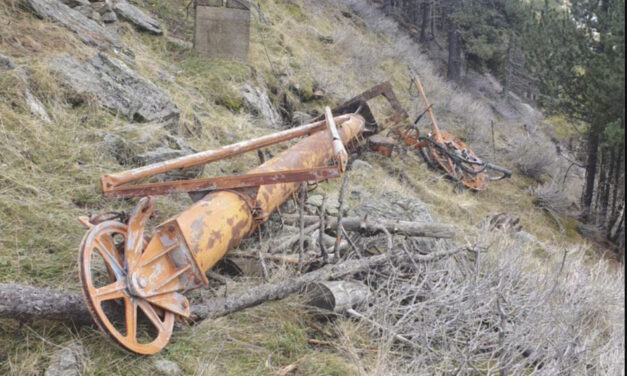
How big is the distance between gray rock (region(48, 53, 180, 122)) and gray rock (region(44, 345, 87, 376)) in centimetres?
296

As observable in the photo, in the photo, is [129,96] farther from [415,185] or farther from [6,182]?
[415,185]

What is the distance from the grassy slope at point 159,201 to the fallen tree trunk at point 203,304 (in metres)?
0.09

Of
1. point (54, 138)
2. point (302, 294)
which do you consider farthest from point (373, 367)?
point (54, 138)

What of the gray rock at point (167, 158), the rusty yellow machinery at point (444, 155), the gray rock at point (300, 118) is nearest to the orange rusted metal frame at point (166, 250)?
the gray rock at point (167, 158)

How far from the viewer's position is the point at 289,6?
13.5m

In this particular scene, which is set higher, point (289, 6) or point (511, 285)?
point (289, 6)

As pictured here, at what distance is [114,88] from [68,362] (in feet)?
11.2

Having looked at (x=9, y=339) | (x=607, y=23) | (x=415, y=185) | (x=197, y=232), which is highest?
(x=607, y=23)

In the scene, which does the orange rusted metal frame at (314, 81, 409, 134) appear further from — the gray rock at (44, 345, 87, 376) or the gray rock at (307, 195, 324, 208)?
the gray rock at (44, 345, 87, 376)

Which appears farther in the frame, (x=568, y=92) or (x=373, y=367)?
(x=568, y=92)

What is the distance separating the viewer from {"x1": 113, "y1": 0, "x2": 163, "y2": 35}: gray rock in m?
6.74

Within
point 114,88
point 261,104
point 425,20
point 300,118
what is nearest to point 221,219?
point 114,88

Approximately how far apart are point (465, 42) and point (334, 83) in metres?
13.5

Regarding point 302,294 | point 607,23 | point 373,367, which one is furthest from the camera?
point 607,23
